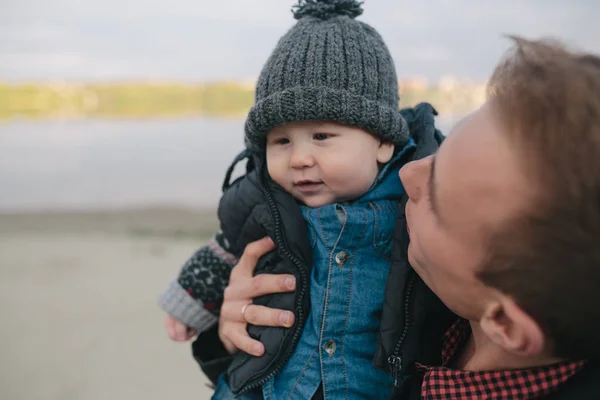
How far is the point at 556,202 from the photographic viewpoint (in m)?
0.72

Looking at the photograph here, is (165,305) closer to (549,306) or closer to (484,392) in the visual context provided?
(484,392)

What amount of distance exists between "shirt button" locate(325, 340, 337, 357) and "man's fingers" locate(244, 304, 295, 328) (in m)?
0.10

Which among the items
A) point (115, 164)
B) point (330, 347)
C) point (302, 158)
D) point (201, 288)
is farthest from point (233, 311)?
point (115, 164)

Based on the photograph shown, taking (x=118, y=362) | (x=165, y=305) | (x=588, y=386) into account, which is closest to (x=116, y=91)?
(x=118, y=362)

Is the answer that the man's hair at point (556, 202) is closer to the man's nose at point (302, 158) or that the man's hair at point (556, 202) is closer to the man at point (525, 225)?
the man at point (525, 225)

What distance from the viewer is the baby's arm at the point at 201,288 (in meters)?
1.62

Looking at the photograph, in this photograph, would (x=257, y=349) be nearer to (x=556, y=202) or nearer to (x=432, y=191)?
(x=432, y=191)

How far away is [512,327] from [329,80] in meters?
0.69

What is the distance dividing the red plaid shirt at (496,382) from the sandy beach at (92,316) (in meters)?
2.09

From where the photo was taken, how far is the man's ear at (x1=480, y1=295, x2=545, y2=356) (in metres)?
0.80

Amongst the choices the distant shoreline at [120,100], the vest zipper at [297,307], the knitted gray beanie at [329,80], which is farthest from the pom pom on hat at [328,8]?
the distant shoreline at [120,100]

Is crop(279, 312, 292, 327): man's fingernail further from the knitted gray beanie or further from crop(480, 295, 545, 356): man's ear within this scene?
crop(480, 295, 545, 356): man's ear

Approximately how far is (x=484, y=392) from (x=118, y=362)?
2.50 metres

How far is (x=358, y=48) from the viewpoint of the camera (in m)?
1.38
